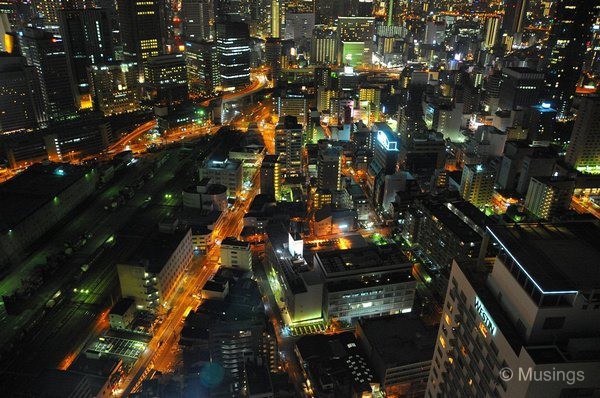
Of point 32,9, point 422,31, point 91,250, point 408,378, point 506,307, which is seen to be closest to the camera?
point 506,307

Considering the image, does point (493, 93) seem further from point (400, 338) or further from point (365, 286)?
point (400, 338)

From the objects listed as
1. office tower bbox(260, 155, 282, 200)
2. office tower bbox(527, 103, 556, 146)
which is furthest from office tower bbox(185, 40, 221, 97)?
office tower bbox(527, 103, 556, 146)

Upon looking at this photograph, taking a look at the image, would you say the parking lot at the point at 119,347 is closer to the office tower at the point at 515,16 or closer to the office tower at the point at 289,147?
the office tower at the point at 289,147

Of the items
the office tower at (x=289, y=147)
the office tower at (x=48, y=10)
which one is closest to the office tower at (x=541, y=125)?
the office tower at (x=289, y=147)

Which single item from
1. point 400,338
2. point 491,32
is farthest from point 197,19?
point 400,338

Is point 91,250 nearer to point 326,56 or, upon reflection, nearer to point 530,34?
point 326,56

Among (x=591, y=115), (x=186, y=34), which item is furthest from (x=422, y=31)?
(x=591, y=115)
